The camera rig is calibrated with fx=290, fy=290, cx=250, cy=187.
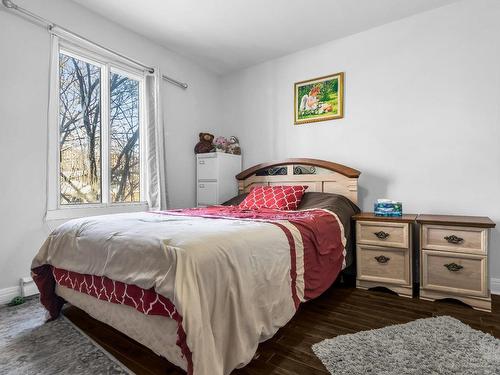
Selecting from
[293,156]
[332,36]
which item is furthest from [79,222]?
[332,36]

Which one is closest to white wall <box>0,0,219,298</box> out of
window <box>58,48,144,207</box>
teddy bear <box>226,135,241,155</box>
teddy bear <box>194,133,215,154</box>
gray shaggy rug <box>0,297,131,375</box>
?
window <box>58,48,144,207</box>

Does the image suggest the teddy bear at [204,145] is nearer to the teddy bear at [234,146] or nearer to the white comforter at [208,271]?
the teddy bear at [234,146]

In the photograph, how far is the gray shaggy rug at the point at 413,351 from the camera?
1340 mm

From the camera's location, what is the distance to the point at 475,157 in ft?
8.11

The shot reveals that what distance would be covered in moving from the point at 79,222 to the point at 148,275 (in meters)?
0.87

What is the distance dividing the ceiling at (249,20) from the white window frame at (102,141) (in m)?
0.42

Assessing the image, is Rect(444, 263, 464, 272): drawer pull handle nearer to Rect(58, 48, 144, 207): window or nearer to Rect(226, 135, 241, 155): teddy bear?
Rect(226, 135, 241, 155): teddy bear

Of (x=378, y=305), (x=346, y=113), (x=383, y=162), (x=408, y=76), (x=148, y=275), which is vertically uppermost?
(x=408, y=76)

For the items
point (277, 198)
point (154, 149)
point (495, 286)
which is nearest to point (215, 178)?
point (154, 149)

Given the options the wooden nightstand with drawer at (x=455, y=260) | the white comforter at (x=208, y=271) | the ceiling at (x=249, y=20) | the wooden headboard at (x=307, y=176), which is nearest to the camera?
the white comforter at (x=208, y=271)

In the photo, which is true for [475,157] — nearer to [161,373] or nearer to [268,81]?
[268,81]

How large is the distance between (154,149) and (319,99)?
1940 mm

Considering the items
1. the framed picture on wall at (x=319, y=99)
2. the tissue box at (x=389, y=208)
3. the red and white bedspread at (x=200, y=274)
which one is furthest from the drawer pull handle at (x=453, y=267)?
the framed picture on wall at (x=319, y=99)

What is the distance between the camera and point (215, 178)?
3.58 metres
